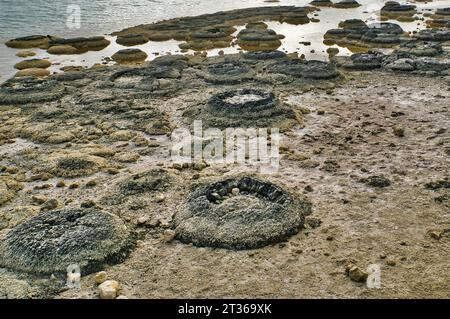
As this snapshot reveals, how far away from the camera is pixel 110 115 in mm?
16234

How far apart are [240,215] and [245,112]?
6247 mm

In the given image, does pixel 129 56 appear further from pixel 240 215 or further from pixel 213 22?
pixel 240 215

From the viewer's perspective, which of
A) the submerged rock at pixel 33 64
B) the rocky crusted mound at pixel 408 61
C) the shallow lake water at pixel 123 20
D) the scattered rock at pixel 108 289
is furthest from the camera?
the shallow lake water at pixel 123 20

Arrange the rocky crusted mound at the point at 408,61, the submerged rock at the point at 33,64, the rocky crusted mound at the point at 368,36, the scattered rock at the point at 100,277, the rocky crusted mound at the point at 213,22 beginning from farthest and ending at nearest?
the rocky crusted mound at the point at 213,22, the rocky crusted mound at the point at 368,36, the submerged rock at the point at 33,64, the rocky crusted mound at the point at 408,61, the scattered rock at the point at 100,277

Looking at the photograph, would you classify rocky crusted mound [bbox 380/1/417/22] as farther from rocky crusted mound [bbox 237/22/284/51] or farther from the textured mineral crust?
the textured mineral crust

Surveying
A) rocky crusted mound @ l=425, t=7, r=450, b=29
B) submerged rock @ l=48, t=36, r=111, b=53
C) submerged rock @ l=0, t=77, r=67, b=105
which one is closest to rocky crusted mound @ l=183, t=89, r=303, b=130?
submerged rock @ l=0, t=77, r=67, b=105

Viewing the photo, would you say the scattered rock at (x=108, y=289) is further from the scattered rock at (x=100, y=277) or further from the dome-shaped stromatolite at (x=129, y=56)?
the dome-shaped stromatolite at (x=129, y=56)

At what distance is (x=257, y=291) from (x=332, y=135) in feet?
24.0

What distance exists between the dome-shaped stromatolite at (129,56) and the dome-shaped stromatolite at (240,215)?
706 inches

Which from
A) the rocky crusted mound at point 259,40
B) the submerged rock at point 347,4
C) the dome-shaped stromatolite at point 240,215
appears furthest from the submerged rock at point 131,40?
the dome-shaped stromatolite at point 240,215

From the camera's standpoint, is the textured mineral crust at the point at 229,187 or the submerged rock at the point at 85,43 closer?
the textured mineral crust at the point at 229,187

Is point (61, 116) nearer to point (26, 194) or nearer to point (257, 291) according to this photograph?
point (26, 194)

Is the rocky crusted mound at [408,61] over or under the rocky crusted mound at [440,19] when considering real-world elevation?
under

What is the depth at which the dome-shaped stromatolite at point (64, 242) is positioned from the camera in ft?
27.0
